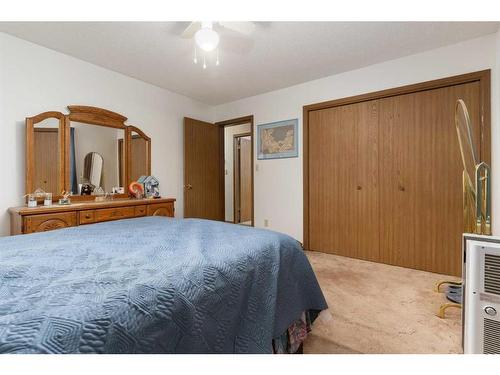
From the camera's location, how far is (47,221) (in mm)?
2197

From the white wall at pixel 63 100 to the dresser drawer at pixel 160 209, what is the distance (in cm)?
41

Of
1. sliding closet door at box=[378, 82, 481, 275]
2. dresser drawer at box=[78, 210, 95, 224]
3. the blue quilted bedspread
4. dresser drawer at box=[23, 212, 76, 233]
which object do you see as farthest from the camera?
sliding closet door at box=[378, 82, 481, 275]

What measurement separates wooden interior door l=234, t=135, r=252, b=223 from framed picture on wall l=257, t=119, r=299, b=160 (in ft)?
→ 5.54

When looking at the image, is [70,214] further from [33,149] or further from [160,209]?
[160,209]

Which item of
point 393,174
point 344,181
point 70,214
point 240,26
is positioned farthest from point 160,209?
point 393,174

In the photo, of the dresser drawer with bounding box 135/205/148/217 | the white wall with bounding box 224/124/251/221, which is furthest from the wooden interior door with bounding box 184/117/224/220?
the white wall with bounding box 224/124/251/221

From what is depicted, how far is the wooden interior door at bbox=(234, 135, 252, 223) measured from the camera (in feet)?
18.4

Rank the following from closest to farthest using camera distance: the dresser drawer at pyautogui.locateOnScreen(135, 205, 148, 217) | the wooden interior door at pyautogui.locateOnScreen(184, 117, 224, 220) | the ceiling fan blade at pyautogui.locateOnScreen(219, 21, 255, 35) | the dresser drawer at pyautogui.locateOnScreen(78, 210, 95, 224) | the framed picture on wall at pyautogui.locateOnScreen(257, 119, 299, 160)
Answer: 1. the ceiling fan blade at pyautogui.locateOnScreen(219, 21, 255, 35)
2. the dresser drawer at pyautogui.locateOnScreen(78, 210, 95, 224)
3. the dresser drawer at pyautogui.locateOnScreen(135, 205, 148, 217)
4. the framed picture on wall at pyautogui.locateOnScreen(257, 119, 299, 160)
5. the wooden interior door at pyautogui.locateOnScreen(184, 117, 224, 220)

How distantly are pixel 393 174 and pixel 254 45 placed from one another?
6.68 feet

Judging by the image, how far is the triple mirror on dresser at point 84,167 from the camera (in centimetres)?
232

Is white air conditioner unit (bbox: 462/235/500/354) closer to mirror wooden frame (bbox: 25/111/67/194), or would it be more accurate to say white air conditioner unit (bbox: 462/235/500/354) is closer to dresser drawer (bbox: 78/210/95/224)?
dresser drawer (bbox: 78/210/95/224)

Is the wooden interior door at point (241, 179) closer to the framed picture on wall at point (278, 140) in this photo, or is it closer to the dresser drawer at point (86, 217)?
the framed picture on wall at point (278, 140)

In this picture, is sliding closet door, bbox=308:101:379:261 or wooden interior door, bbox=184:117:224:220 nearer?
sliding closet door, bbox=308:101:379:261
